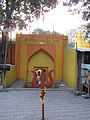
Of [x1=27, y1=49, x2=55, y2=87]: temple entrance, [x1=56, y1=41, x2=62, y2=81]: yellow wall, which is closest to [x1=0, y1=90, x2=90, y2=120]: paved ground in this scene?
[x1=56, y1=41, x2=62, y2=81]: yellow wall

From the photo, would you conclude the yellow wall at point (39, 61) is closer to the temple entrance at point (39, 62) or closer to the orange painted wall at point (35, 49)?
the temple entrance at point (39, 62)

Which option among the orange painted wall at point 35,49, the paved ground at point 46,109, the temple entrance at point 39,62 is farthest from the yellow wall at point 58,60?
the paved ground at point 46,109

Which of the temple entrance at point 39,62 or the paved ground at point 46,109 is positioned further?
the temple entrance at point 39,62

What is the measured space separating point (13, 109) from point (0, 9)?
388 inches

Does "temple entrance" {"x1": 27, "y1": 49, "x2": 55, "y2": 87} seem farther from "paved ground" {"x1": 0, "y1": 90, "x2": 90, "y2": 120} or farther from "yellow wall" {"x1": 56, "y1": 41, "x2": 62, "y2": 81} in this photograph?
"paved ground" {"x1": 0, "y1": 90, "x2": 90, "y2": 120}

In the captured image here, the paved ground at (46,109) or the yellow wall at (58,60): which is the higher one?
the yellow wall at (58,60)

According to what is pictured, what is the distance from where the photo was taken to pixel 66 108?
292 inches

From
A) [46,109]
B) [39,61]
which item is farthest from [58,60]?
[46,109]

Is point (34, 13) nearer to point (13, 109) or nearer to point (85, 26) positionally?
point (85, 26)

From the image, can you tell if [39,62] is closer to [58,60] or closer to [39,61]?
[39,61]

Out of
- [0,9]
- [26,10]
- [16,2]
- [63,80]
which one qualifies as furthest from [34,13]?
[63,80]

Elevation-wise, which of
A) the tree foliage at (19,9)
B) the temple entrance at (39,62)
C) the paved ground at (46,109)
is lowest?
the paved ground at (46,109)

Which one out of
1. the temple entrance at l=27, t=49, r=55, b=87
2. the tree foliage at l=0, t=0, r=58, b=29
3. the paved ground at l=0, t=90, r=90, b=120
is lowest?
the paved ground at l=0, t=90, r=90, b=120

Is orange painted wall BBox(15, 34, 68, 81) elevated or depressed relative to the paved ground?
elevated
